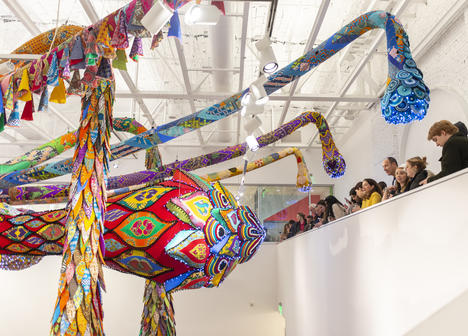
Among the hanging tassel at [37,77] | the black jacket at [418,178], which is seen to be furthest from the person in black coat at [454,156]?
the hanging tassel at [37,77]

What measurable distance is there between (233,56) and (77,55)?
17.2 feet

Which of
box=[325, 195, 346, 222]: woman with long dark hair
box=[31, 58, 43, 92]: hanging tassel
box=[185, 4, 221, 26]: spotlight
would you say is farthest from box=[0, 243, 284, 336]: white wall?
box=[185, 4, 221, 26]: spotlight

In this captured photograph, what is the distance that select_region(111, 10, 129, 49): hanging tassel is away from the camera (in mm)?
2252

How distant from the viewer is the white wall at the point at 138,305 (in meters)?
9.53

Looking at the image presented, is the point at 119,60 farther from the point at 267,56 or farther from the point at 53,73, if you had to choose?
the point at 267,56

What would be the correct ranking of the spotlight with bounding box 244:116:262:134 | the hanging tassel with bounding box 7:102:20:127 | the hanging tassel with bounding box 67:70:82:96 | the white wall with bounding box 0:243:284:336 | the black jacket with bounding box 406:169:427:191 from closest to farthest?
the hanging tassel with bounding box 67:70:82:96 < the hanging tassel with bounding box 7:102:20:127 < the spotlight with bounding box 244:116:262:134 < the black jacket with bounding box 406:169:427:191 < the white wall with bounding box 0:243:284:336

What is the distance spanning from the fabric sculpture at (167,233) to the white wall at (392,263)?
100 centimetres

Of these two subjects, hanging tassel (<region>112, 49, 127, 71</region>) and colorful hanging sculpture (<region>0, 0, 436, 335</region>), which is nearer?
colorful hanging sculpture (<region>0, 0, 436, 335</region>)

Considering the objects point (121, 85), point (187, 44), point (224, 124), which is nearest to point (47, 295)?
point (121, 85)

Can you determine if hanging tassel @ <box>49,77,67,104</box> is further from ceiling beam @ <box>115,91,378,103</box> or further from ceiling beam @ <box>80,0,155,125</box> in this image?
ceiling beam @ <box>115,91,378,103</box>

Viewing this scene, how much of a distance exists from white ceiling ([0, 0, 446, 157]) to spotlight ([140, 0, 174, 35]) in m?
3.86

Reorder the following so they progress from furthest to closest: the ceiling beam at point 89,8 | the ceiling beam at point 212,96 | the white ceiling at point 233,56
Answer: the ceiling beam at point 212,96 → the white ceiling at point 233,56 → the ceiling beam at point 89,8

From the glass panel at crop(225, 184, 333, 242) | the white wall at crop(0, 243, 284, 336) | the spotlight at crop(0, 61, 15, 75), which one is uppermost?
the glass panel at crop(225, 184, 333, 242)

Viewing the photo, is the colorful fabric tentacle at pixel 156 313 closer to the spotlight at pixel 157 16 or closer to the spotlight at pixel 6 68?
the spotlight at pixel 6 68
